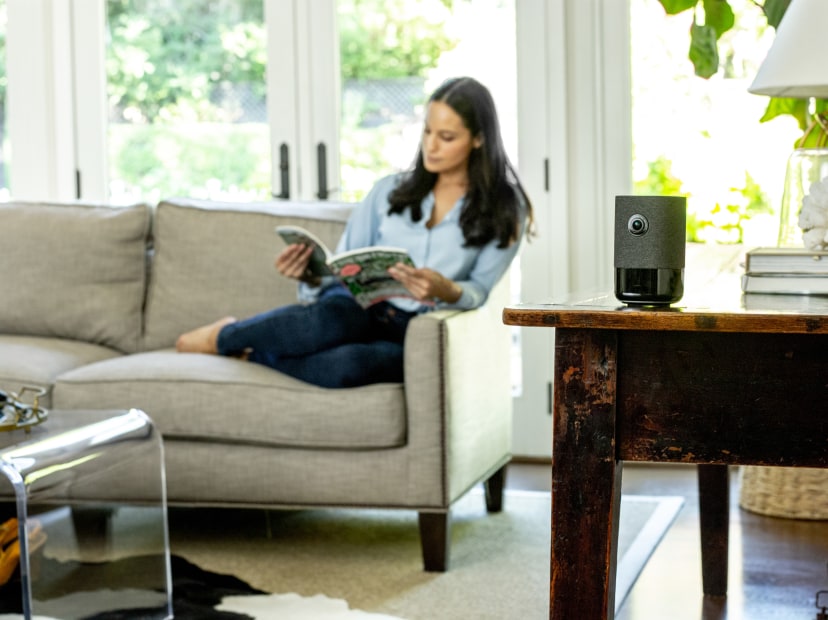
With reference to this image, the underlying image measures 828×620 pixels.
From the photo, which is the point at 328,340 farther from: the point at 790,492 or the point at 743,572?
the point at 790,492

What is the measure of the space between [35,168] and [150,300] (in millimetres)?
1120

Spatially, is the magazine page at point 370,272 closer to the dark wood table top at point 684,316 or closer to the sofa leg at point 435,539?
the sofa leg at point 435,539

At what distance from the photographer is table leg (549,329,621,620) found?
1288 millimetres

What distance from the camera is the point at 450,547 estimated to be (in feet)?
9.25

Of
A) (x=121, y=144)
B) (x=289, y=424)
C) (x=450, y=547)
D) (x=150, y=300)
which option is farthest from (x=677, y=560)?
(x=121, y=144)

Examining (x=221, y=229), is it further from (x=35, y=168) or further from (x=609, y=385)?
(x=609, y=385)

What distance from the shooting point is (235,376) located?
9.18 ft

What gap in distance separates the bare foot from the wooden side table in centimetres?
187

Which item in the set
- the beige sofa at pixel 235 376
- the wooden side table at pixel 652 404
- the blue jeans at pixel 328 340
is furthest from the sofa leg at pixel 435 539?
the wooden side table at pixel 652 404

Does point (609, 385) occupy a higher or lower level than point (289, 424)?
higher

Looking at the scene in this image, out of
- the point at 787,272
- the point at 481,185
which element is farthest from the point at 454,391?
the point at 787,272

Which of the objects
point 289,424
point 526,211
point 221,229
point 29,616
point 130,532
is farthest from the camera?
point 221,229

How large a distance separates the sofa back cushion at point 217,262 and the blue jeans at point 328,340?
247 millimetres

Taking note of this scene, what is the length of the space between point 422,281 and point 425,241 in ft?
1.08
